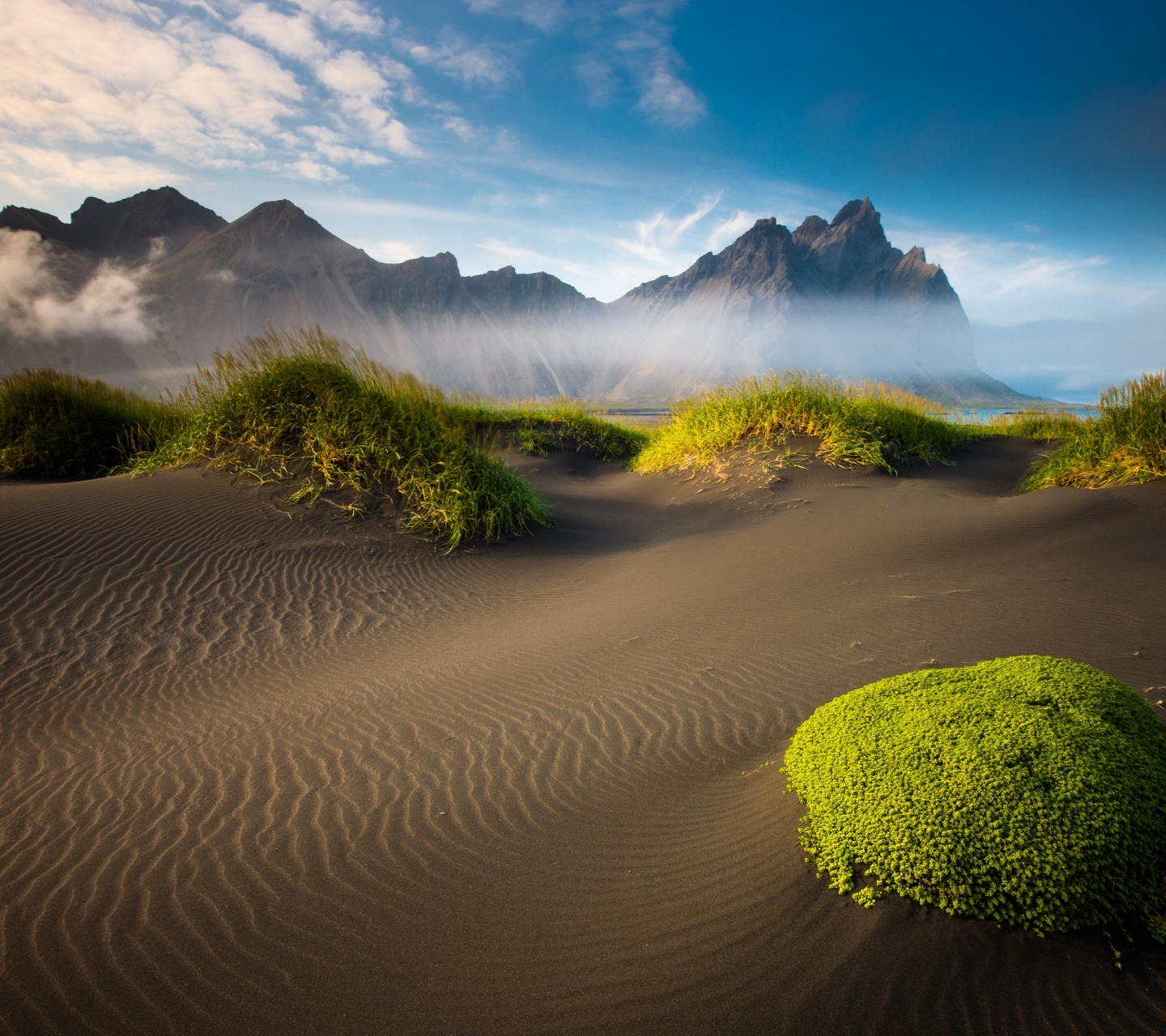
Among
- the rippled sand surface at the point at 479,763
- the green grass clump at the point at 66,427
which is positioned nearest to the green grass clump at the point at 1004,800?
the rippled sand surface at the point at 479,763

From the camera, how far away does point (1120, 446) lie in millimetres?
8344

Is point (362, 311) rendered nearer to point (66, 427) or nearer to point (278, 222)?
point (278, 222)

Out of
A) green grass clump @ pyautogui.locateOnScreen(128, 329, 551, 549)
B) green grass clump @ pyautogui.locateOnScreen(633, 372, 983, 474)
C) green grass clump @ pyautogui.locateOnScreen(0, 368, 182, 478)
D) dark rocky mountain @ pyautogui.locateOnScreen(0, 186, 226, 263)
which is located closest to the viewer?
green grass clump @ pyautogui.locateOnScreen(128, 329, 551, 549)

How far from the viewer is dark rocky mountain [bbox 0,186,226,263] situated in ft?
474

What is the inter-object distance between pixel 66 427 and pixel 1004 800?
12.7m

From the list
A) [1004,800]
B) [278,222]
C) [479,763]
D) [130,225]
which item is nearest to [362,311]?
[278,222]

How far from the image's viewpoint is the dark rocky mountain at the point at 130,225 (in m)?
145

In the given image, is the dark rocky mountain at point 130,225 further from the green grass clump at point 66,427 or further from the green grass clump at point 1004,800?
the green grass clump at point 1004,800

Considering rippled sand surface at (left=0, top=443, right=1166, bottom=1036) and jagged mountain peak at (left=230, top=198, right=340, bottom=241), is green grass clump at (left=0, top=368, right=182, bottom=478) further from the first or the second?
jagged mountain peak at (left=230, top=198, right=340, bottom=241)

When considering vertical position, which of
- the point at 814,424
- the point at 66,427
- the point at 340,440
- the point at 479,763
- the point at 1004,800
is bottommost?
the point at 479,763

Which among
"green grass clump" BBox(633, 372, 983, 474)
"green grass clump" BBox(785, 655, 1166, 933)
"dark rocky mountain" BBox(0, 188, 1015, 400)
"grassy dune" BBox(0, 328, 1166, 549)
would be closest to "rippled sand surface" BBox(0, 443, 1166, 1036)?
"green grass clump" BBox(785, 655, 1166, 933)

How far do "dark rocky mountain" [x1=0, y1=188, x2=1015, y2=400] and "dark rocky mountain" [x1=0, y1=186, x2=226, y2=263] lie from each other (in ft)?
1.06

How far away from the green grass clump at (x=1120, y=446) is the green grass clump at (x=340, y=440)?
25.3ft

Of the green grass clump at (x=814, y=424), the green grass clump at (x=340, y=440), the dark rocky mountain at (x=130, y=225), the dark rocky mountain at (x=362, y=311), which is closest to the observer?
the green grass clump at (x=340, y=440)
